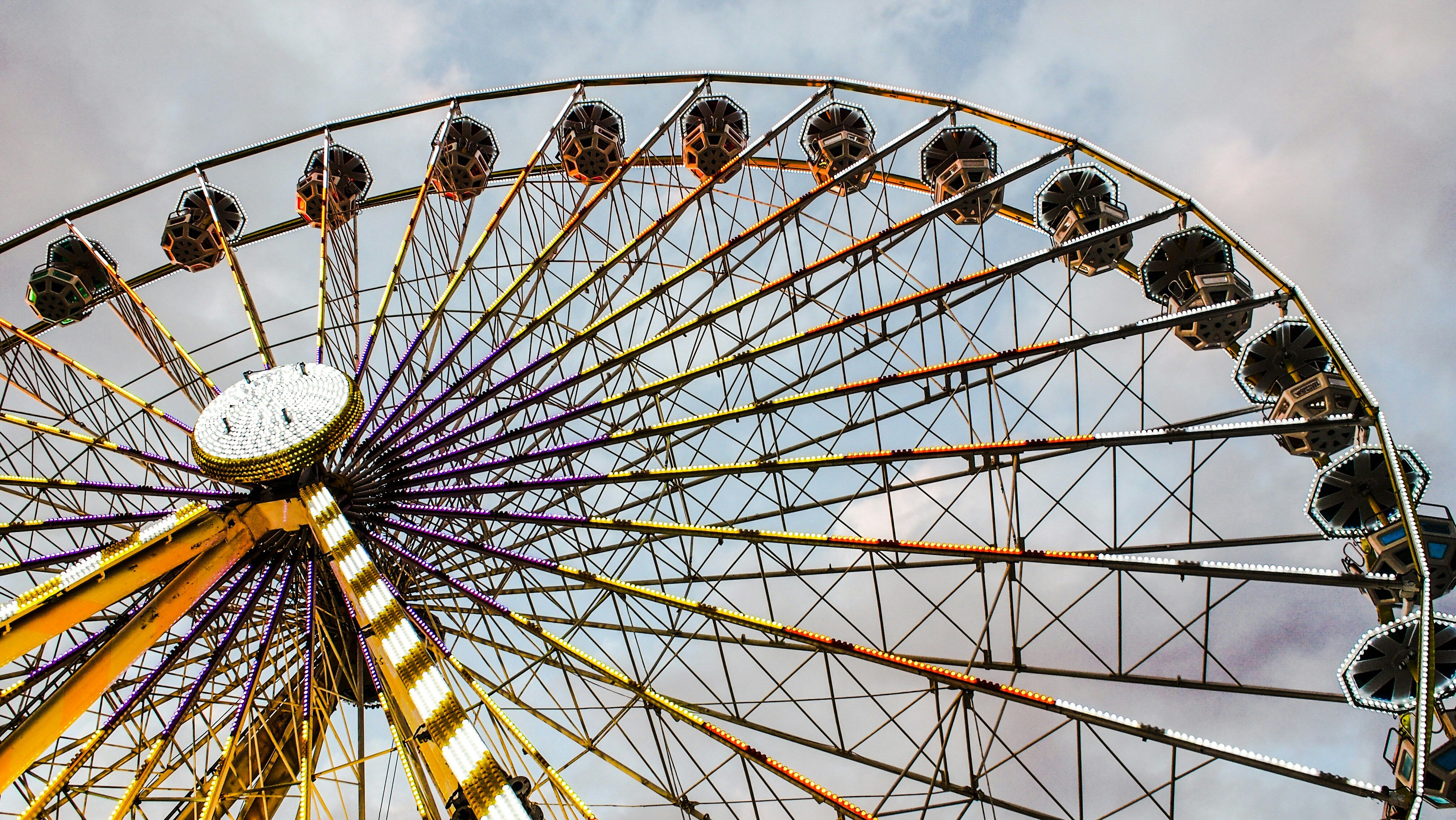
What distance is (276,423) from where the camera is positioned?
13.5 meters

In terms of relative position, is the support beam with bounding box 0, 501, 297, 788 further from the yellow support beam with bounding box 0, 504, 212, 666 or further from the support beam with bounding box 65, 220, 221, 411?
the support beam with bounding box 65, 220, 221, 411

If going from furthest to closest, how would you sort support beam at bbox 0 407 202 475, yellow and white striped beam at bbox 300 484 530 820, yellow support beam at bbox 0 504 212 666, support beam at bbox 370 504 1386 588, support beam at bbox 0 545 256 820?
support beam at bbox 0 407 202 475, support beam at bbox 370 504 1386 588, yellow support beam at bbox 0 504 212 666, support beam at bbox 0 545 256 820, yellow and white striped beam at bbox 300 484 530 820

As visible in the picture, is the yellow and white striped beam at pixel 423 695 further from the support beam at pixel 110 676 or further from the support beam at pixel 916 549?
the support beam at pixel 916 549

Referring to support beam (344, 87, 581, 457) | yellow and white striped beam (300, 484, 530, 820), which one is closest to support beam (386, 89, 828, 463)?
support beam (344, 87, 581, 457)

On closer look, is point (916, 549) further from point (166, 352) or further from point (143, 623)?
point (166, 352)

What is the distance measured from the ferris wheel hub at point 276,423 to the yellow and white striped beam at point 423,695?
2.10 metres

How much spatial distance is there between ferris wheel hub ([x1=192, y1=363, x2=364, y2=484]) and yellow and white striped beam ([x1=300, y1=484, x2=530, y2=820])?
2.10m

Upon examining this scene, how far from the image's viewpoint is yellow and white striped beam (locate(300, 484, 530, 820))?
7.56m

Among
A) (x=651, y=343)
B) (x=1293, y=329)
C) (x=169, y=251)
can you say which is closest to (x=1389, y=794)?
(x=1293, y=329)

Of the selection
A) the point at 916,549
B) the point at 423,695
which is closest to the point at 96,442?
the point at 423,695

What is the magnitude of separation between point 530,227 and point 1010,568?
1271 centimetres

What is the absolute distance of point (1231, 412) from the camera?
Answer: 15.3 metres

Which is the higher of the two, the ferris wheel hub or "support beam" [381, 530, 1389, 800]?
the ferris wheel hub

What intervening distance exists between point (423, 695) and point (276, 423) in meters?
6.69
